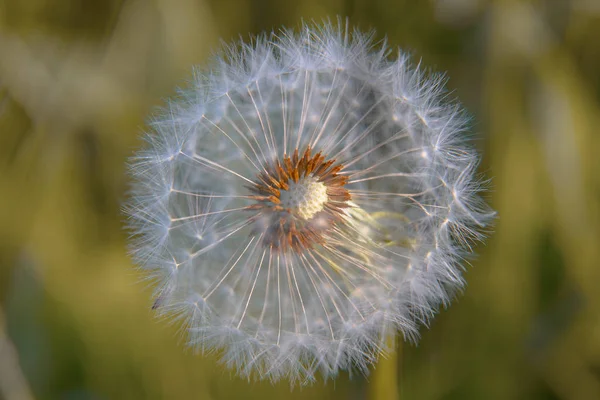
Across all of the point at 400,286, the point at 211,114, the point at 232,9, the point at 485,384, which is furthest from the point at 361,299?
the point at 232,9

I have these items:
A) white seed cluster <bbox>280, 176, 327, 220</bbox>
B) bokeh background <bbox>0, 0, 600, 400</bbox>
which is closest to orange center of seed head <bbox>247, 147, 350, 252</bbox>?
white seed cluster <bbox>280, 176, 327, 220</bbox>

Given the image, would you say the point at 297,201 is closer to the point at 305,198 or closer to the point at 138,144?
the point at 305,198

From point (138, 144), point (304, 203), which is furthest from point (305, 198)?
point (138, 144)

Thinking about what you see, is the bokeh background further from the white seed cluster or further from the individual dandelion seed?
the white seed cluster

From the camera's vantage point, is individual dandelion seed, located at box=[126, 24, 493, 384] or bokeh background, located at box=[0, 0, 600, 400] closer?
individual dandelion seed, located at box=[126, 24, 493, 384]

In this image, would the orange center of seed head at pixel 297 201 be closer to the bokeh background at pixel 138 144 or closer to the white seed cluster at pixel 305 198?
the white seed cluster at pixel 305 198

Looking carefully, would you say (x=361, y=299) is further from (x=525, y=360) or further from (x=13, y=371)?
(x=13, y=371)
